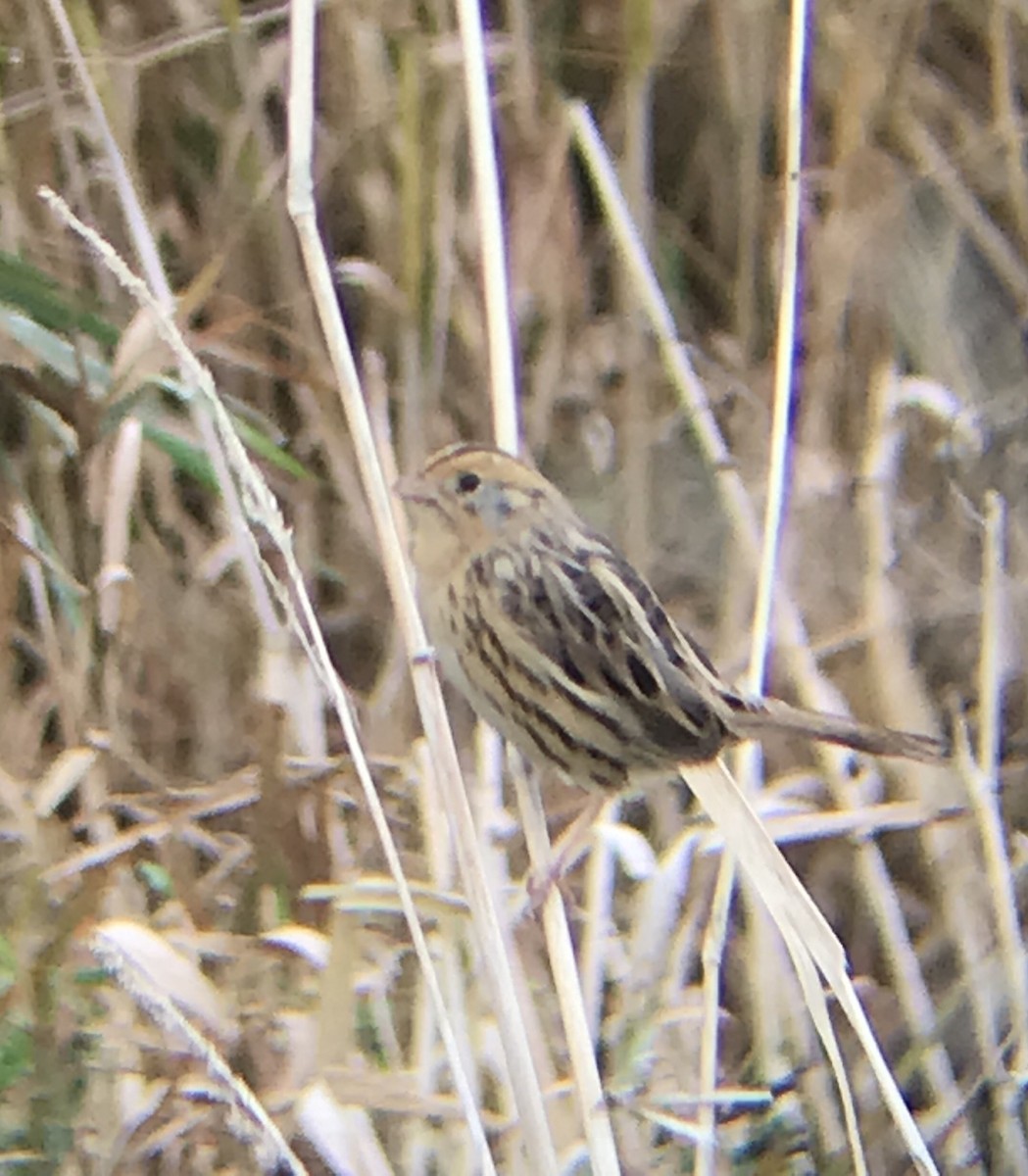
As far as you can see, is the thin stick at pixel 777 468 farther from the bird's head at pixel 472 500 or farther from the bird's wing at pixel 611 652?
the bird's head at pixel 472 500

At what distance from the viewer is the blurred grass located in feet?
4.75

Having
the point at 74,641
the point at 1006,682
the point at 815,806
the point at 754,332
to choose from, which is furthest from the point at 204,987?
the point at 754,332

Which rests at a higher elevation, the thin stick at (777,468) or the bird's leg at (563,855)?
the thin stick at (777,468)

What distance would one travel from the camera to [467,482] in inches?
63.1

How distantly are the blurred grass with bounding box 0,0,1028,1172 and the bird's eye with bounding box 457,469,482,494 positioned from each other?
19 cm

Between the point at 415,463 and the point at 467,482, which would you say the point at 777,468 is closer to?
the point at 467,482

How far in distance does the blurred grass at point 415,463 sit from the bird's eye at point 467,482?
0.62ft

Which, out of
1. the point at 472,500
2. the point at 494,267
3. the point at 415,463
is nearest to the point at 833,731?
the point at 472,500

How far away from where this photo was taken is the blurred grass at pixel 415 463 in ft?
4.75

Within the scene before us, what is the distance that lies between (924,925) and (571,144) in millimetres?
1033

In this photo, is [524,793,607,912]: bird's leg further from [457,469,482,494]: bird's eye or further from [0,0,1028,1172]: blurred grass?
[457,469,482,494]: bird's eye

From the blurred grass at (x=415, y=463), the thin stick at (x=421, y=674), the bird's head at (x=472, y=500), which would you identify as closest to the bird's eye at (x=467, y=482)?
the bird's head at (x=472, y=500)

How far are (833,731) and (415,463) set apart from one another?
660 millimetres

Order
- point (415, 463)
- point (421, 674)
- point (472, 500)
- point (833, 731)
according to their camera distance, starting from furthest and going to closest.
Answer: point (415, 463), point (472, 500), point (833, 731), point (421, 674)
